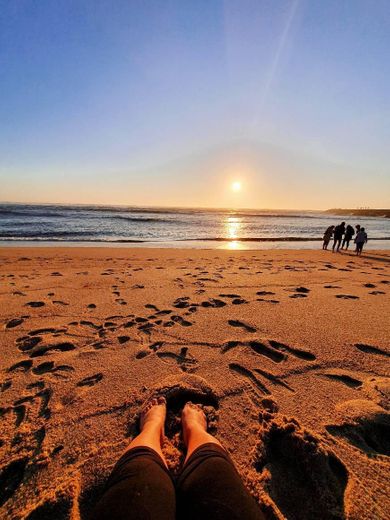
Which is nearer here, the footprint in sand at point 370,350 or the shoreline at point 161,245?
the footprint in sand at point 370,350

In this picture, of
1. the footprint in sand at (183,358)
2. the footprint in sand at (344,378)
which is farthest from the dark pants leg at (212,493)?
the footprint in sand at (344,378)

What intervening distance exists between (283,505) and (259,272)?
5427mm

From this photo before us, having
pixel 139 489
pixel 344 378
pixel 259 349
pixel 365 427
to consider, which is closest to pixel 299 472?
pixel 365 427

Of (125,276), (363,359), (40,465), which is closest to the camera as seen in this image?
(40,465)

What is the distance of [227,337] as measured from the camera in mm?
3064

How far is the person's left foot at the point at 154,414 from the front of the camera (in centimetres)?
183

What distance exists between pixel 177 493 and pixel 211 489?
0.59ft

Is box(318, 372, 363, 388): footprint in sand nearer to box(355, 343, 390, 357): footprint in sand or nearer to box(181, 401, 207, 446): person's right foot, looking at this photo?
box(355, 343, 390, 357): footprint in sand

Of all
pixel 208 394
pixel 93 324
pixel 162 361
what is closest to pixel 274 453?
pixel 208 394

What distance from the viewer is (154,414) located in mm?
1930

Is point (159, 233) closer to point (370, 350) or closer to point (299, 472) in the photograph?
point (370, 350)

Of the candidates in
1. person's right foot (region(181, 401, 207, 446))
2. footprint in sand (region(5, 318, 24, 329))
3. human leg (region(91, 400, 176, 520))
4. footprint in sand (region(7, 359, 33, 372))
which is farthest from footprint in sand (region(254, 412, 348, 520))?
footprint in sand (region(5, 318, 24, 329))

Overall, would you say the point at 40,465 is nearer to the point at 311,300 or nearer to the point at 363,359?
the point at 363,359

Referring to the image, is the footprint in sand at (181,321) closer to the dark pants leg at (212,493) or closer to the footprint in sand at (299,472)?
the footprint in sand at (299,472)
